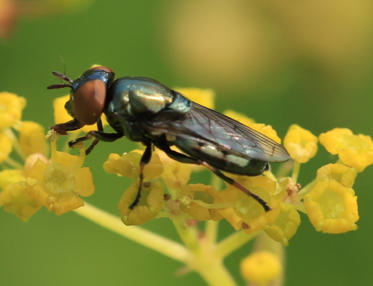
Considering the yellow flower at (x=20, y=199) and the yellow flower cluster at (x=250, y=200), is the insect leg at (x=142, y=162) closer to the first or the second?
the yellow flower cluster at (x=250, y=200)

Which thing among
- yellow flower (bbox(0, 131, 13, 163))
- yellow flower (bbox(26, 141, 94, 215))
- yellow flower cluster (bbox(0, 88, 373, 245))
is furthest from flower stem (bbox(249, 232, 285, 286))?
yellow flower (bbox(0, 131, 13, 163))

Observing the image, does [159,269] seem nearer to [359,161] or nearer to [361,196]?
[361,196]

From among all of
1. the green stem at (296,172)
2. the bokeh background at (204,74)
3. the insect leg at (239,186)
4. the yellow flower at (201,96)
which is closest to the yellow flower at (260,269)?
the insect leg at (239,186)

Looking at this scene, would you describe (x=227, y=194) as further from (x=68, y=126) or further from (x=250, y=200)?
(x=68, y=126)

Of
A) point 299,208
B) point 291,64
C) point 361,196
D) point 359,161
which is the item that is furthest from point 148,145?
point 291,64

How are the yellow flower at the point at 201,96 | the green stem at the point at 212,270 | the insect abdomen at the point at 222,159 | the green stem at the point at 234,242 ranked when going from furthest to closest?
the yellow flower at the point at 201,96 < the green stem at the point at 212,270 < the green stem at the point at 234,242 < the insect abdomen at the point at 222,159

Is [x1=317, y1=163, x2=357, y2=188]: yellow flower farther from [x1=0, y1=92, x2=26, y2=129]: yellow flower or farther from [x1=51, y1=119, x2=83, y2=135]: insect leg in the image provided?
[x1=0, y1=92, x2=26, y2=129]: yellow flower
